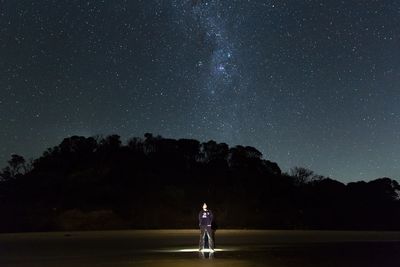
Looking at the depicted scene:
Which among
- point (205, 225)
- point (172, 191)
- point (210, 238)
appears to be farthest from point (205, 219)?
point (172, 191)

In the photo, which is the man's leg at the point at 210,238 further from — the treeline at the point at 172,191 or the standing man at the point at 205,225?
the treeline at the point at 172,191

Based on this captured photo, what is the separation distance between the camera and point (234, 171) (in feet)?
275

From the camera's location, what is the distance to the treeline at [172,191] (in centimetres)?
6631

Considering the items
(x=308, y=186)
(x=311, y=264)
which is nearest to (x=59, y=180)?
(x=308, y=186)

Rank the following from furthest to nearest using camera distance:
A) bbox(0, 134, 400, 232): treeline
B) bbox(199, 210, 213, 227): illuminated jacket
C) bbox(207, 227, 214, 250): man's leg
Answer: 1. bbox(0, 134, 400, 232): treeline
2. bbox(207, 227, 214, 250): man's leg
3. bbox(199, 210, 213, 227): illuminated jacket

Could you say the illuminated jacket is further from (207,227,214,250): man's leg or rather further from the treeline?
the treeline

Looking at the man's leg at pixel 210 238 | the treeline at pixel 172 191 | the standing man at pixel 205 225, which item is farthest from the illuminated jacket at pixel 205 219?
the treeline at pixel 172 191

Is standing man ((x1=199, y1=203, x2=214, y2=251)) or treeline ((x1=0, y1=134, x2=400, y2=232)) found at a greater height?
treeline ((x1=0, y1=134, x2=400, y2=232))

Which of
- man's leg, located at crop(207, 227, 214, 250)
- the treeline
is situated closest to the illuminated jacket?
man's leg, located at crop(207, 227, 214, 250)

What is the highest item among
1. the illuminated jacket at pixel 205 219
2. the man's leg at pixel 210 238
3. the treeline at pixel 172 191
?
the treeline at pixel 172 191

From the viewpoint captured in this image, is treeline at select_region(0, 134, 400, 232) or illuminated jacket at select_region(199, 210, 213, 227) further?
treeline at select_region(0, 134, 400, 232)

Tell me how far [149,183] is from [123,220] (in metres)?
10.2

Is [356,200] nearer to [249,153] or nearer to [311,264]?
[249,153]

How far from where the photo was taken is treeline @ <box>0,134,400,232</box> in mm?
66312
